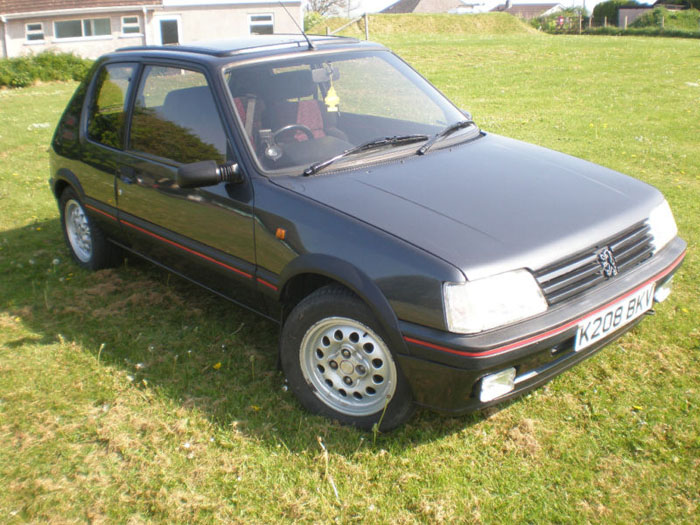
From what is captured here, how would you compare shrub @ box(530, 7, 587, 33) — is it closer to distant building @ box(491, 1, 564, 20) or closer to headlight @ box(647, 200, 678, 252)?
distant building @ box(491, 1, 564, 20)

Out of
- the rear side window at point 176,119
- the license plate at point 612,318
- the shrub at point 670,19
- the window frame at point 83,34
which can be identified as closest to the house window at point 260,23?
the window frame at point 83,34

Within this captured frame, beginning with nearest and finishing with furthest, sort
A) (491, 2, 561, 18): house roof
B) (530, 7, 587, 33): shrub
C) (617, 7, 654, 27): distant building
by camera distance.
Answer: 1. (530, 7, 587, 33): shrub
2. (617, 7, 654, 27): distant building
3. (491, 2, 561, 18): house roof

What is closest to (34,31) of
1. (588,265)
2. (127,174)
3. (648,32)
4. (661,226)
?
(648,32)

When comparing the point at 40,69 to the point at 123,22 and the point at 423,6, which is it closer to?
the point at 123,22

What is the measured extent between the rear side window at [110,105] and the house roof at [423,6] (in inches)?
2646

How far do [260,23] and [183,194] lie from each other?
97.8 feet

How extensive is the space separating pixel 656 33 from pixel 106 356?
34.6 meters

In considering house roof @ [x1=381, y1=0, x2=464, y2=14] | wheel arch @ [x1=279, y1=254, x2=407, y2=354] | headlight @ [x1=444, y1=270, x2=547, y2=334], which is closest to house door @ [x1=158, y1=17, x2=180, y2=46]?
wheel arch @ [x1=279, y1=254, x2=407, y2=354]

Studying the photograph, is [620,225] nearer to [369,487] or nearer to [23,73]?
[369,487]

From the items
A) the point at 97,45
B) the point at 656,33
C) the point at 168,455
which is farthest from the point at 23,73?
the point at 656,33

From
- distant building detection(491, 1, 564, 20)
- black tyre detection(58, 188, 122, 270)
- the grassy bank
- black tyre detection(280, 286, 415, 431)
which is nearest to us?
black tyre detection(280, 286, 415, 431)

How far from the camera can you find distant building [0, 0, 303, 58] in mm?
30328

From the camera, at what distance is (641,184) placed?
3.51m

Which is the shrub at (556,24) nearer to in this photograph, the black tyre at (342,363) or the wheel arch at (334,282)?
the wheel arch at (334,282)
